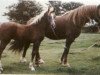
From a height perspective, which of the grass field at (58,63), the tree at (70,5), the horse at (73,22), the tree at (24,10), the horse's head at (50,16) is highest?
the horse's head at (50,16)

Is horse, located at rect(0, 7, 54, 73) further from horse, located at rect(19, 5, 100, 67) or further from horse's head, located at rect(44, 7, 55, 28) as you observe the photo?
horse, located at rect(19, 5, 100, 67)

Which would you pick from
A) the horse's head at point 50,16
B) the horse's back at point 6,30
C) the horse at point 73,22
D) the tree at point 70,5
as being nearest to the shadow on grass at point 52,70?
the horse at point 73,22

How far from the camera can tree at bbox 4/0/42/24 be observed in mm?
24625

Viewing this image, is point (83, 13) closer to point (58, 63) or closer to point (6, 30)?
point (58, 63)

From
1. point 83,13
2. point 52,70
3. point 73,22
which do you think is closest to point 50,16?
point 73,22

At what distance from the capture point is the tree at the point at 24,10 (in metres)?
24.6

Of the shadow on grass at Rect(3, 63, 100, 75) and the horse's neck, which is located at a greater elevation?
the horse's neck

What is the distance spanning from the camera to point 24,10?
24.7m

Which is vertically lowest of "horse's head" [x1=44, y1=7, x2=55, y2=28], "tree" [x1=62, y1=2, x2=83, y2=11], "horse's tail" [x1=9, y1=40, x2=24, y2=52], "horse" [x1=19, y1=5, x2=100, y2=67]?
"tree" [x1=62, y1=2, x2=83, y2=11]

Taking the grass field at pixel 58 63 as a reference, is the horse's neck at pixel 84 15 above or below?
above

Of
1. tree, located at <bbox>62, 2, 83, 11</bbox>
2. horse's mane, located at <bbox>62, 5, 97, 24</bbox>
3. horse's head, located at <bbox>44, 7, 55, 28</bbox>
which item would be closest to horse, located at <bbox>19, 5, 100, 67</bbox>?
horse's mane, located at <bbox>62, 5, 97, 24</bbox>

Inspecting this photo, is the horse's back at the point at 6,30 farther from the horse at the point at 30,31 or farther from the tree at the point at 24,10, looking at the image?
the tree at the point at 24,10

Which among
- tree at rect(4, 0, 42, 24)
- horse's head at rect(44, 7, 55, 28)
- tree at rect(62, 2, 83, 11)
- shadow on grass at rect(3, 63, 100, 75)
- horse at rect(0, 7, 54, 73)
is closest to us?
shadow on grass at rect(3, 63, 100, 75)

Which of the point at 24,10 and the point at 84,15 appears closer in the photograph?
the point at 84,15
